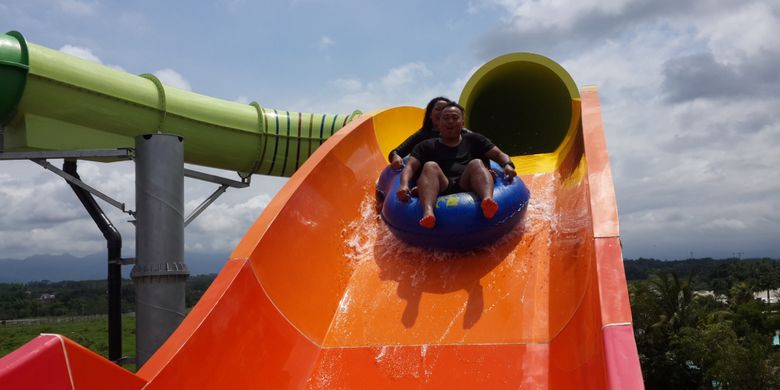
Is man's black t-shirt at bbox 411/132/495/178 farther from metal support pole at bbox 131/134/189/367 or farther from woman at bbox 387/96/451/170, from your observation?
metal support pole at bbox 131/134/189/367

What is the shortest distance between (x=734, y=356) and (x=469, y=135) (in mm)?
18975

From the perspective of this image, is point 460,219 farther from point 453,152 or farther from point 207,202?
point 207,202

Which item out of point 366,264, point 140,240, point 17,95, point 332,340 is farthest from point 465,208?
point 17,95

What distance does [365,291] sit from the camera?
420 centimetres

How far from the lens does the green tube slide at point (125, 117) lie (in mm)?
5895

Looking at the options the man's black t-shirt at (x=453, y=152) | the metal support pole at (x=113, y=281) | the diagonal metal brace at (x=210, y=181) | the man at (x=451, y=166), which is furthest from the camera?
the diagonal metal brace at (x=210, y=181)

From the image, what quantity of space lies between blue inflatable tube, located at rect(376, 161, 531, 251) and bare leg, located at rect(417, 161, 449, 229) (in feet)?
0.18

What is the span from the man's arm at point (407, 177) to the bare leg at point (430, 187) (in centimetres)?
9

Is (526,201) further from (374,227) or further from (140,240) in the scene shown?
(140,240)

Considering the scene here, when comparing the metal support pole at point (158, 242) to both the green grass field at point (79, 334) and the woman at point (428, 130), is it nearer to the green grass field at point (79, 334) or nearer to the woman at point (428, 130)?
the woman at point (428, 130)

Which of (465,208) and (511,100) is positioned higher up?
(511,100)

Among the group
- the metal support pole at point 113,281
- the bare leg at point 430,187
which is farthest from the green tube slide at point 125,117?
the bare leg at point 430,187

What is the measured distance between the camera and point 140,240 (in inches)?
182

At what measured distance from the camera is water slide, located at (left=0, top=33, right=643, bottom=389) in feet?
9.43
